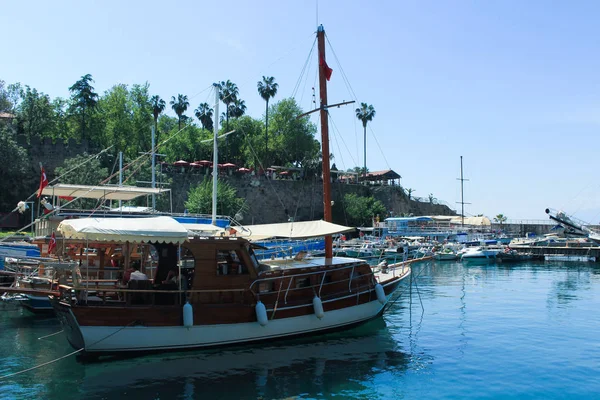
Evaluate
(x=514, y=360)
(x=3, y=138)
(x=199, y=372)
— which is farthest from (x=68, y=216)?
(x=3, y=138)

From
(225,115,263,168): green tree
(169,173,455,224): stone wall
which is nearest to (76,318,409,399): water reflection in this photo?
(169,173,455,224): stone wall

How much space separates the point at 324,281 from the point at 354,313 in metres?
1.59

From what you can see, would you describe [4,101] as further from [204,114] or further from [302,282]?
[302,282]

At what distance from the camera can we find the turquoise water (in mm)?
11430

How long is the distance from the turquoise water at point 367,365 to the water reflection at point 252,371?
1.0 inches

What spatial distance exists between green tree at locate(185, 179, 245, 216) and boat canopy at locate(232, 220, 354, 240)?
25.2 meters

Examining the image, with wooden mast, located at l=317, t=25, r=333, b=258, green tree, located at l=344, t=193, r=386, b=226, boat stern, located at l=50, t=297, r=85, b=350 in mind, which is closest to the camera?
boat stern, located at l=50, t=297, r=85, b=350

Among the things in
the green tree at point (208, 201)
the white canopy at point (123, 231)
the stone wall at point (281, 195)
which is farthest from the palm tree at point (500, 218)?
the white canopy at point (123, 231)

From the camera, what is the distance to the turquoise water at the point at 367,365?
37.5 ft

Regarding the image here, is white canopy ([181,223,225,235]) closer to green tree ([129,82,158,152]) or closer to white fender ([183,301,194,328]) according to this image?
white fender ([183,301,194,328])

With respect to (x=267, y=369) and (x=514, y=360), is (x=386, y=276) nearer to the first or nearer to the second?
(x=514, y=360)

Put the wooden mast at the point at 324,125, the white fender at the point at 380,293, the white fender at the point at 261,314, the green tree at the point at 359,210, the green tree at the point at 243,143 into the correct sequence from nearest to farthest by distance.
Result: the white fender at the point at 261,314 < the white fender at the point at 380,293 < the wooden mast at the point at 324,125 < the green tree at the point at 359,210 < the green tree at the point at 243,143

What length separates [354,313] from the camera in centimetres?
1645

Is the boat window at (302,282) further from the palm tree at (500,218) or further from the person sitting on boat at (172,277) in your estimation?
the palm tree at (500,218)
